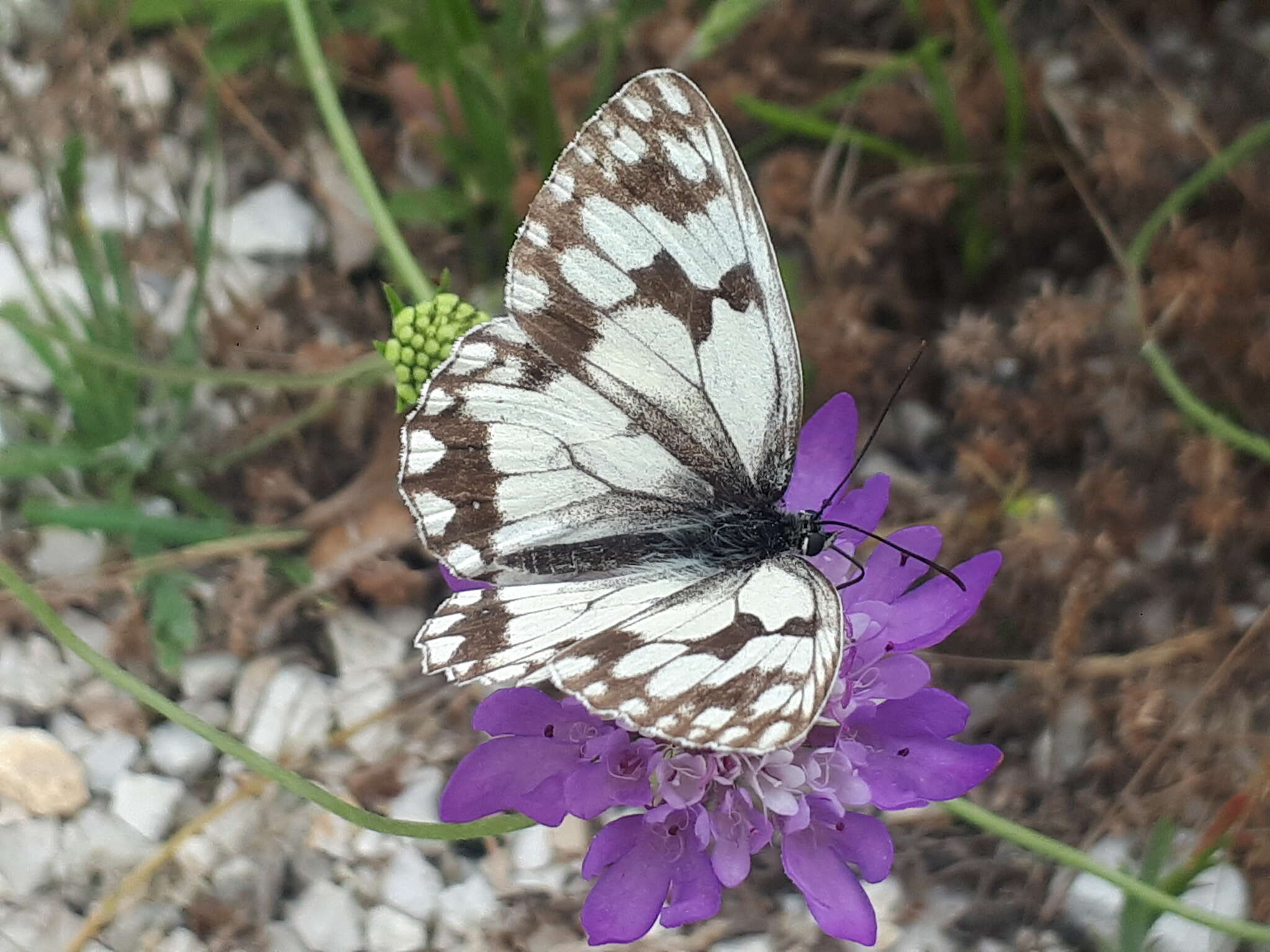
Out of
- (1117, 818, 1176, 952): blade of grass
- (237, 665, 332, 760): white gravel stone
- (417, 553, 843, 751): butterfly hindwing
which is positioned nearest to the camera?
(417, 553, 843, 751): butterfly hindwing

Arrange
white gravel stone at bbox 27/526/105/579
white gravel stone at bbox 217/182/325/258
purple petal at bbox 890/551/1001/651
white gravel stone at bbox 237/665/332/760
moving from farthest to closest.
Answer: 1. white gravel stone at bbox 217/182/325/258
2. white gravel stone at bbox 27/526/105/579
3. white gravel stone at bbox 237/665/332/760
4. purple petal at bbox 890/551/1001/651

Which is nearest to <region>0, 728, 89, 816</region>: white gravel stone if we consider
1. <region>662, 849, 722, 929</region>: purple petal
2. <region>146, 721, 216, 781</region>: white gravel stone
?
<region>146, 721, 216, 781</region>: white gravel stone

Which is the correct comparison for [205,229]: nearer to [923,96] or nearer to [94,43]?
[94,43]

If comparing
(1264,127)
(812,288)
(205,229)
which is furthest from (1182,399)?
(205,229)

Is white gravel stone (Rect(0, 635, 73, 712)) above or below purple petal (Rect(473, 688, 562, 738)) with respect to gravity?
below

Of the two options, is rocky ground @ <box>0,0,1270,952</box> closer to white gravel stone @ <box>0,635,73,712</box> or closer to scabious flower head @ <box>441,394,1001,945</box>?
white gravel stone @ <box>0,635,73,712</box>

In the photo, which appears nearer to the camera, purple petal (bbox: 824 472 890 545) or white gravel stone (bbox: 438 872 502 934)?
purple petal (bbox: 824 472 890 545)

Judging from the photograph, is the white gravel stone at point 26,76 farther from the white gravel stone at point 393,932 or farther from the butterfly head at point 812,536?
the butterfly head at point 812,536
